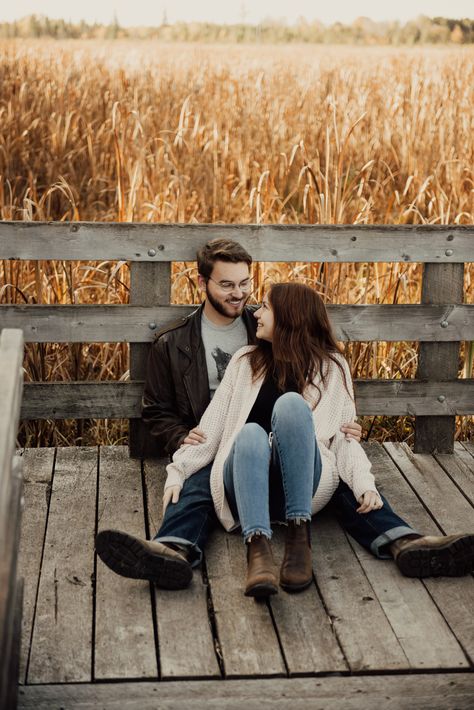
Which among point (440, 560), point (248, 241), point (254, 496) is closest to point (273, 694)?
point (254, 496)

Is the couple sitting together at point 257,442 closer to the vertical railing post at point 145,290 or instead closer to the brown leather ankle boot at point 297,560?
the brown leather ankle boot at point 297,560

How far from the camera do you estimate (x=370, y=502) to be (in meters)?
2.98

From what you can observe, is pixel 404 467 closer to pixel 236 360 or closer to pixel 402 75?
pixel 236 360

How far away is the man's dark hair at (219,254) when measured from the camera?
337cm

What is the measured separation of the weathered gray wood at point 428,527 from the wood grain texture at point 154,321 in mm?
473

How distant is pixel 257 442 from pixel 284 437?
8cm

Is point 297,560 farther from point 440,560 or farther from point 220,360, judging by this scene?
point 220,360

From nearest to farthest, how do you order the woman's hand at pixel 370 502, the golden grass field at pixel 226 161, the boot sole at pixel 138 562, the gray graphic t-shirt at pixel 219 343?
the boot sole at pixel 138 562 → the woman's hand at pixel 370 502 → the gray graphic t-shirt at pixel 219 343 → the golden grass field at pixel 226 161

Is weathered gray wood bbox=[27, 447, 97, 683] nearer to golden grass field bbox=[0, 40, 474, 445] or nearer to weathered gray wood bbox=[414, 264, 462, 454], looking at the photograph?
golden grass field bbox=[0, 40, 474, 445]

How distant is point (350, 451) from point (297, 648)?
0.82m

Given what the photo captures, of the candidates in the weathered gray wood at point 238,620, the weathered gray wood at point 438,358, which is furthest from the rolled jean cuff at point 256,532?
the weathered gray wood at point 438,358

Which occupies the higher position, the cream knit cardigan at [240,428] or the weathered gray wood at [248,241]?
the weathered gray wood at [248,241]

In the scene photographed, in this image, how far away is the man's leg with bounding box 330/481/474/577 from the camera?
2.81m

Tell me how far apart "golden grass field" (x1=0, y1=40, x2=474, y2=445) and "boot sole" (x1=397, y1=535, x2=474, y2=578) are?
1.44 meters
